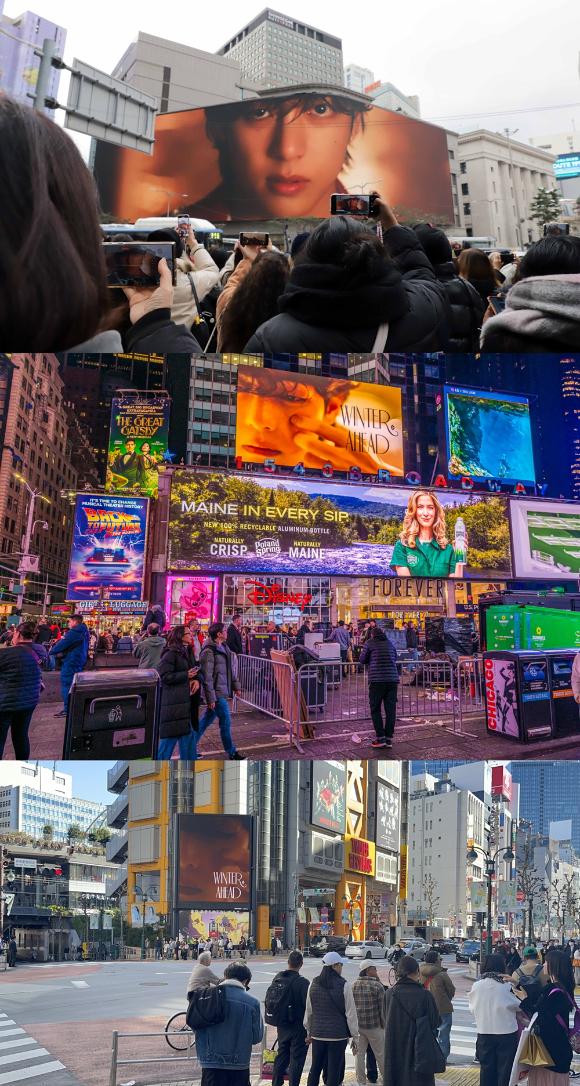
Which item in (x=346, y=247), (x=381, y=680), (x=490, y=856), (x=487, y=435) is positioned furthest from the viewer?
(x=487, y=435)

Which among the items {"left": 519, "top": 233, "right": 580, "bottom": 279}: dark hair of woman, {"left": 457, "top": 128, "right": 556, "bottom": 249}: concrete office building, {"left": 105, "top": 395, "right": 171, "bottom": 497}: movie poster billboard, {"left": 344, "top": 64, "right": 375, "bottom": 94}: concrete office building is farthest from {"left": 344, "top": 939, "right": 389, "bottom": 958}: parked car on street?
{"left": 457, "top": 128, "right": 556, "bottom": 249}: concrete office building

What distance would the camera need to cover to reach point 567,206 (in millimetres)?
35094

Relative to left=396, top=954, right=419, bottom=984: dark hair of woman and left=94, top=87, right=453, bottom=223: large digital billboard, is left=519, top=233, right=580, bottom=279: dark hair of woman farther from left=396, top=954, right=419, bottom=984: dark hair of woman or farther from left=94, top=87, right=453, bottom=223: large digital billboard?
left=94, top=87, right=453, bottom=223: large digital billboard

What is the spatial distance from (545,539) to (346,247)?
2.53m

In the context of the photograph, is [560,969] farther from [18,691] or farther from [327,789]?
[18,691]

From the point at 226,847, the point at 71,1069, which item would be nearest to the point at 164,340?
the point at 226,847

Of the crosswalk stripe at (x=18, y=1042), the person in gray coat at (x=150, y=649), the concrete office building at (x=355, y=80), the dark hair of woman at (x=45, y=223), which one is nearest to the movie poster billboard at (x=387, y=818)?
the person in gray coat at (x=150, y=649)

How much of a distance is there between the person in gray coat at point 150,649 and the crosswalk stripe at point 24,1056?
242 centimetres

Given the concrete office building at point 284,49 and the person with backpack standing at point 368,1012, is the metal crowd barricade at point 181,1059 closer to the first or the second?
the person with backpack standing at point 368,1012

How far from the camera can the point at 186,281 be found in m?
4.71

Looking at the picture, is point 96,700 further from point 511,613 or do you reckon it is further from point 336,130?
point 336,130

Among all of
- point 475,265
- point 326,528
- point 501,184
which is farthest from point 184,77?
point 326,528

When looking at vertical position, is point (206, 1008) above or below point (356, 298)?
below

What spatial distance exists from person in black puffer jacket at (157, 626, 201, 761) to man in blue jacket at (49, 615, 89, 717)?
514 millimetres
